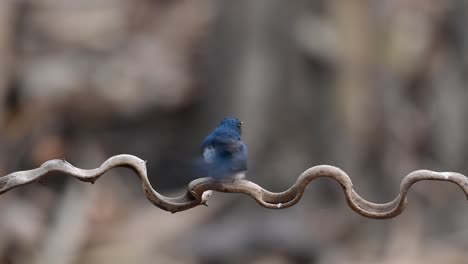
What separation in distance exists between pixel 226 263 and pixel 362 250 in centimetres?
83

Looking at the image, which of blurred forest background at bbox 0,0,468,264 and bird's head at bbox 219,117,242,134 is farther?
blurred forest background at bbox 0,0,468,264

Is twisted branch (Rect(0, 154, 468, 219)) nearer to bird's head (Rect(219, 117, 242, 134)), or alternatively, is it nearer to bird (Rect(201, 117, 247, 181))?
bird (Rect(201, 117, 247, 181))

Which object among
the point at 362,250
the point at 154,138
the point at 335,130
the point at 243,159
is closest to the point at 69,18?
the point at 154,138

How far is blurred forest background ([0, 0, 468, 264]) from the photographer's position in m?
5.71

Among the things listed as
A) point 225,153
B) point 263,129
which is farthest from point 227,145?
point 263,129

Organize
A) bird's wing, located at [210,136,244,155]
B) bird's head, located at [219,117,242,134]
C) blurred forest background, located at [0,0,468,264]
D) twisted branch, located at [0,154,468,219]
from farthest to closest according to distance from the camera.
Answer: blurred forest background, located at [0,0,468,264] < bird's head, located at [219,117,242,134] < bird's wing, located at [210,136,244,155] < twisted branch, located at [0,154,468,219]

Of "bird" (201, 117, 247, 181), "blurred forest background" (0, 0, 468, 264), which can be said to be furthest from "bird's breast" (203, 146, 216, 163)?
"blurred forest background" (0, 0, 468, 264)

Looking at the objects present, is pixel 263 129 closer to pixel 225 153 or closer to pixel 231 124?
pixel 231 124

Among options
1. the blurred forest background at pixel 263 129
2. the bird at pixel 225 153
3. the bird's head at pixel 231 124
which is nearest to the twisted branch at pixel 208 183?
the bird at pixel 225 153

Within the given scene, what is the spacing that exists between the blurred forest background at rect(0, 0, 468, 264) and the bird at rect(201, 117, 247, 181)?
3.34 metres

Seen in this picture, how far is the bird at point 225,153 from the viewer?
5.92 ft

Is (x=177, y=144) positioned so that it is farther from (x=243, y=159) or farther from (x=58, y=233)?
(x=243, y=159)

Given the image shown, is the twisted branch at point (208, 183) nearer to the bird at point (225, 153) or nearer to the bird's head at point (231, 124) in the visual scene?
the bird at point (225, 153)

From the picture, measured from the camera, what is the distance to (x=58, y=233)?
5434mm
